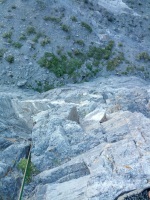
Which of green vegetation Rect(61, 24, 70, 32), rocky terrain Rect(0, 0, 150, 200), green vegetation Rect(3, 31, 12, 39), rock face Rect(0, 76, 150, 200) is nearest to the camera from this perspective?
rock face Rect(0, 76, 150, 200)

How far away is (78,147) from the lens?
1725 cm

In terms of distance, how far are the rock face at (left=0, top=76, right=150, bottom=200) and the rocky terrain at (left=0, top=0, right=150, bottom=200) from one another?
5 centimetres

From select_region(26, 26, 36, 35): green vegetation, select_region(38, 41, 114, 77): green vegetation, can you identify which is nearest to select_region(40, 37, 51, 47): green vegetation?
select_region(38, 41, 114, 77): green vegetation

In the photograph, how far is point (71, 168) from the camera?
51.7ft

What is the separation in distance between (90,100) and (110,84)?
5438 millimetres

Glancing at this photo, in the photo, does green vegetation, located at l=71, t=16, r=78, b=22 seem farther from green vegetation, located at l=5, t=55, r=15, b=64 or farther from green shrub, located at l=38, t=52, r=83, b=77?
green vegetation, located at l=5, t=55, r=15, b=64

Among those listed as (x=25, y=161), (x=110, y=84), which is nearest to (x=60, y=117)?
(x=25, y=161)

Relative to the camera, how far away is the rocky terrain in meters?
14.9

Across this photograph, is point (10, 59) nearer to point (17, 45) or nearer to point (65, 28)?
point (17, 45)

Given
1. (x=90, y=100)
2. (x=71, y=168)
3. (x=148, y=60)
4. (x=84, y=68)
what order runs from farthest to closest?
(x=148, y=60), (x=84, y=68), (x=90, y=100), (x=71, y=168)

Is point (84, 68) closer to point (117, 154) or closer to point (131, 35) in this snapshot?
point (131, 35)

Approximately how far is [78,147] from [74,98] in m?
9.11

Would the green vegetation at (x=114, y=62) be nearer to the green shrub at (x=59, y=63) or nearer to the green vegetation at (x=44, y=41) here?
the green shrub at (x=59, y=63)

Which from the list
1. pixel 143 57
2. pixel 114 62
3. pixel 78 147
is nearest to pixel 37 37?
pixel 114 62
